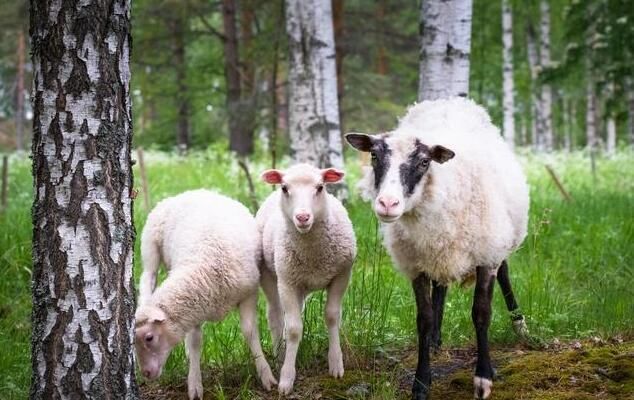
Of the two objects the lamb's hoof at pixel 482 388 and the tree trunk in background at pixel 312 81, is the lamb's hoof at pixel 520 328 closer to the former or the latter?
the lamb's hoof at pixel 482 388

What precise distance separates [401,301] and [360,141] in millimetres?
1938

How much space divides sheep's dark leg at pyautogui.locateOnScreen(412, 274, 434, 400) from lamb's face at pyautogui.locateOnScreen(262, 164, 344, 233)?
2.34 feet

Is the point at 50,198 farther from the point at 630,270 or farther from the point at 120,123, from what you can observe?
the point at 630,270

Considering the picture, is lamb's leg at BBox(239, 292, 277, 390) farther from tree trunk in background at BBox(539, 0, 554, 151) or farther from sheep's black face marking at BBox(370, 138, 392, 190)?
tree trunk in background at BBox(539, 0, 554, 151)

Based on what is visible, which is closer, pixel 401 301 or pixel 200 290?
pixel 200 290

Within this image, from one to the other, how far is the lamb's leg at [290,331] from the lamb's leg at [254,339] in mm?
122

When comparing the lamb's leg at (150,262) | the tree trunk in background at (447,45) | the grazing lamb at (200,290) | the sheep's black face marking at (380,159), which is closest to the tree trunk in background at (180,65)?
the tree trunk in background at (447,45)

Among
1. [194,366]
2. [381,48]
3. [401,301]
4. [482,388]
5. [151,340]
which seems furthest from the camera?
[381,48]

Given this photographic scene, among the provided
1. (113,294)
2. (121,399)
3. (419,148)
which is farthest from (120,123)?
(419,148)

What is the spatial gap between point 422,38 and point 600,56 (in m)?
4.48

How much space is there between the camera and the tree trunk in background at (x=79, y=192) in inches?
120

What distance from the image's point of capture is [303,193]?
13.3ft

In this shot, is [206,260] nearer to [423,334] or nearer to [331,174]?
[331,174]

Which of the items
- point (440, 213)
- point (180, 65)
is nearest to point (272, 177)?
point (440, 213)
